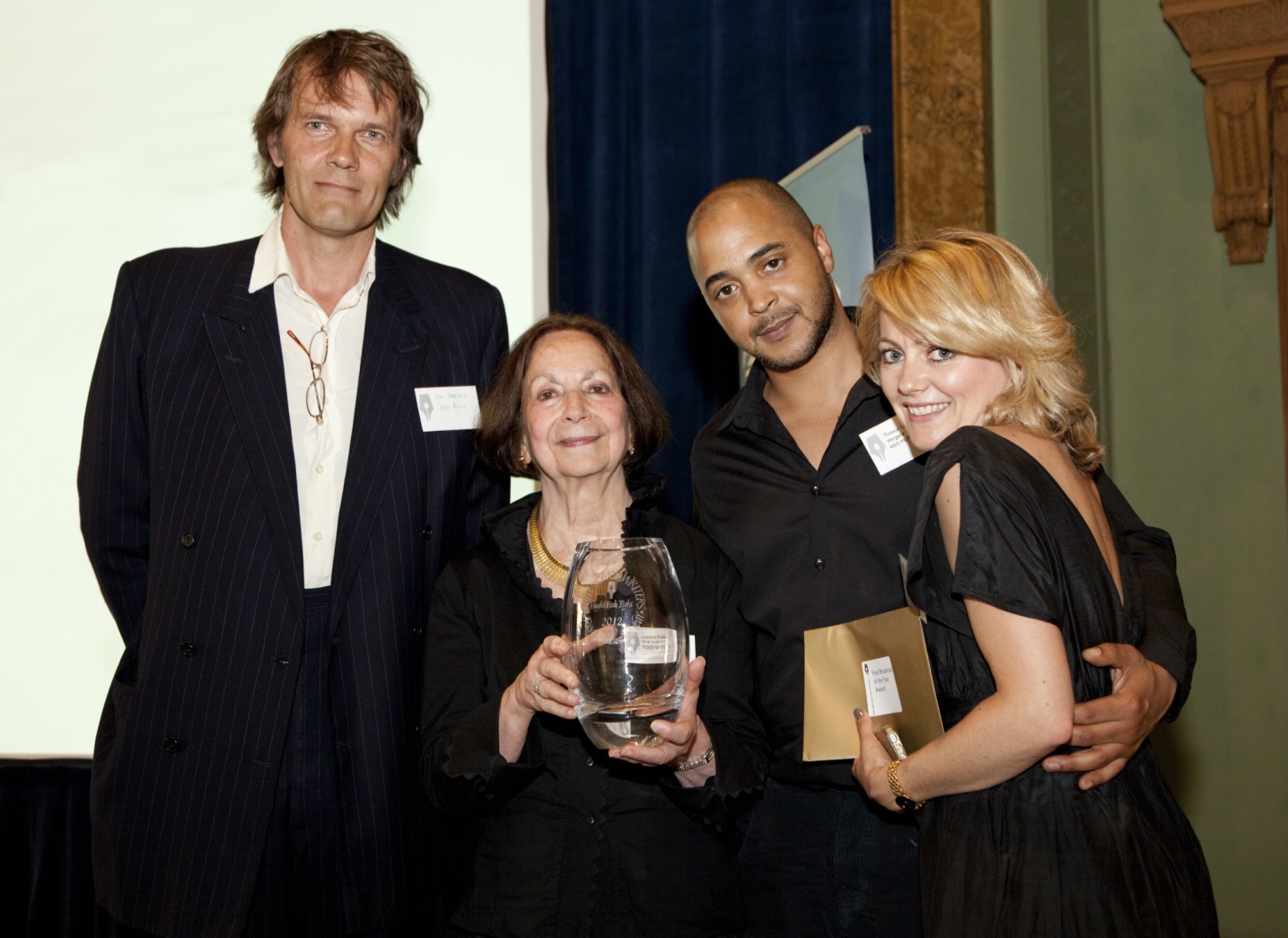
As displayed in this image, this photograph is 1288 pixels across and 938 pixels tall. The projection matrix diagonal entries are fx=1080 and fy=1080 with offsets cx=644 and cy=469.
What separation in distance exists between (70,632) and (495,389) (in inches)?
87.5

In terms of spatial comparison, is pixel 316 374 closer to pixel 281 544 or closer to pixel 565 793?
pixel 281 544

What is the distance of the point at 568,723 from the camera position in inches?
70.7

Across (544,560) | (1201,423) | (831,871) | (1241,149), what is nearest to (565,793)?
(544,560)

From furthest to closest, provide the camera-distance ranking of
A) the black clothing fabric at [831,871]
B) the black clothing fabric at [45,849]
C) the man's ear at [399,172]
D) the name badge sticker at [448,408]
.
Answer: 1. the black clothing fabric at [45,849]
2. the man's ear at [399,172]
3. the name badge sticker at [448,408]
4. the black clothing fabric at [831,871]

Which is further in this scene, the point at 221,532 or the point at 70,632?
the point at 70,632

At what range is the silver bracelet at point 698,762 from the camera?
1644 mm

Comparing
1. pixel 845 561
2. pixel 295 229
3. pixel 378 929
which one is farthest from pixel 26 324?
pixel 845 561

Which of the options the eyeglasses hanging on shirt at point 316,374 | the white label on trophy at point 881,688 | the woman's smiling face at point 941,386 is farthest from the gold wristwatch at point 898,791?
the eyeglasses hanging on shirt at point 316,374

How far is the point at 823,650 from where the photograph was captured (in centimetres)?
184

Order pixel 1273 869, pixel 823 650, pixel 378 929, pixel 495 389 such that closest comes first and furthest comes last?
pixel 823 650, pixel 378 929, pixel 495 389, pixel 1273 869

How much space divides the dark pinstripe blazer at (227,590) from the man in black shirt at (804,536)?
24.1 inches

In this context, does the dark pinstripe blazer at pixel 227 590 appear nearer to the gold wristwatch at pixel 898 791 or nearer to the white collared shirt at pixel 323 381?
the white collared shirt at pixel 323 381

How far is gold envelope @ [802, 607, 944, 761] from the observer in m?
1.65

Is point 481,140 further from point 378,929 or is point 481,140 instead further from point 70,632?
point 378,929
